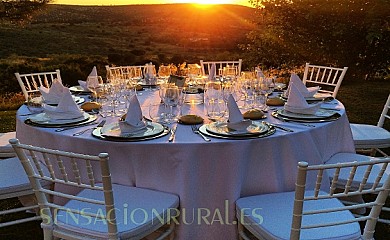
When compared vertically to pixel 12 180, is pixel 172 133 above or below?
above

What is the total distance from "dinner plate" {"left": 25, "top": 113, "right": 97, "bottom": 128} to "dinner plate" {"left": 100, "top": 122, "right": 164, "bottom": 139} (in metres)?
0.25

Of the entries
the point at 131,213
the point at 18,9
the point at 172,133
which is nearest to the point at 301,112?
the point at 172,133

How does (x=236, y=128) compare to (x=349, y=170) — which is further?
(x=349, y=170)

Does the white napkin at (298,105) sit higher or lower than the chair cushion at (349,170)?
higher

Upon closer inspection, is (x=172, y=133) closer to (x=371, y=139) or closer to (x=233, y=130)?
(x=233, y=130)

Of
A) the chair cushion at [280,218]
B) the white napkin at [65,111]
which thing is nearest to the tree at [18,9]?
the white napkin at [65,111]

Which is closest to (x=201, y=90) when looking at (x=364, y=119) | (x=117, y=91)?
(x=117, y=91)

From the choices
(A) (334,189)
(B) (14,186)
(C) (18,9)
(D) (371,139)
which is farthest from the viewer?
(C) (18,9)

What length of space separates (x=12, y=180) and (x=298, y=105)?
6.28 ft

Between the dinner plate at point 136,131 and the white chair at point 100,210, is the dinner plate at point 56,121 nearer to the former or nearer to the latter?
the dinner plate at point 136,131

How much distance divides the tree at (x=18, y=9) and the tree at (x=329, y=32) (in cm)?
562

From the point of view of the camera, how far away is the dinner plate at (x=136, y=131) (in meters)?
1.99

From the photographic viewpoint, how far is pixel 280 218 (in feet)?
5.86

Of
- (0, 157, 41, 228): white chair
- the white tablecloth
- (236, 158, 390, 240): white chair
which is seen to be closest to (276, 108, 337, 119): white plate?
the white tablecloth
